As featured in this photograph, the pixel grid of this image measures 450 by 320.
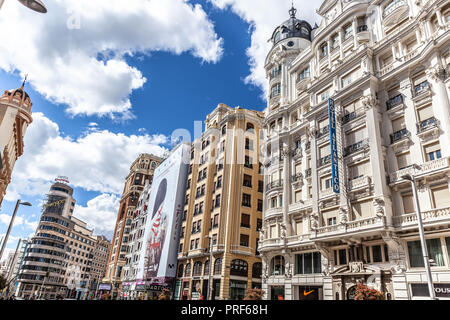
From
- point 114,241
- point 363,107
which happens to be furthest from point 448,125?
point 114,241

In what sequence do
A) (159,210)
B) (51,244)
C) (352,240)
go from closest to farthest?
(352,240) → (159,210) → (51,244)

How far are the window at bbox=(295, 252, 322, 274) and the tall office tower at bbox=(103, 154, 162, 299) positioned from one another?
63538mm

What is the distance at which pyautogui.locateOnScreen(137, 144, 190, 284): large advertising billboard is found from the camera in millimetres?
55812

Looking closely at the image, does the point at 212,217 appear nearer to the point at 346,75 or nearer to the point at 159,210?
the point at 159,210

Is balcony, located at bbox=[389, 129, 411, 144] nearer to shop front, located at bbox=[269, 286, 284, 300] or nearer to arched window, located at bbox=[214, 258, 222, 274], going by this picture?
shop front, located at bbox=[269, 286, 284, 300]

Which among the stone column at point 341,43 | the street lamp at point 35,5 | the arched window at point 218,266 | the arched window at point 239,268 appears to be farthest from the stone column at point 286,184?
the street lamp at point 35,5

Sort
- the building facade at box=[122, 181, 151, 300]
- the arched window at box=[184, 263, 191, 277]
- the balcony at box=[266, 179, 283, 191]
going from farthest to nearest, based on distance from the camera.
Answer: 1. the building facade at box=[122, 181, 151, 300]
2. the arched window at box=[184, 263, 191, 277]
3. the balcony at box=[266, 179, 283, 191]

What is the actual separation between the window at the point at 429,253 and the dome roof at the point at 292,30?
110ft

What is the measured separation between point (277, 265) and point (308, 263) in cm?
433

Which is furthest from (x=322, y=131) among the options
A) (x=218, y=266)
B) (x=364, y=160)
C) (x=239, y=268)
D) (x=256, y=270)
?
(x=218, y=266)

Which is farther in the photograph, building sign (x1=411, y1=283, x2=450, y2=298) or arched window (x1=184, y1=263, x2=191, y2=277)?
arched window (x1=184, y1=263, x2=191, y2=277)

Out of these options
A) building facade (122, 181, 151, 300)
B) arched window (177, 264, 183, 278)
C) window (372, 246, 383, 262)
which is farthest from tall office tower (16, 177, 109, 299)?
window (372, 246, 383, 262)

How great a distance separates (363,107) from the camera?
29.4 metres

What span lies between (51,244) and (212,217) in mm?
85889
